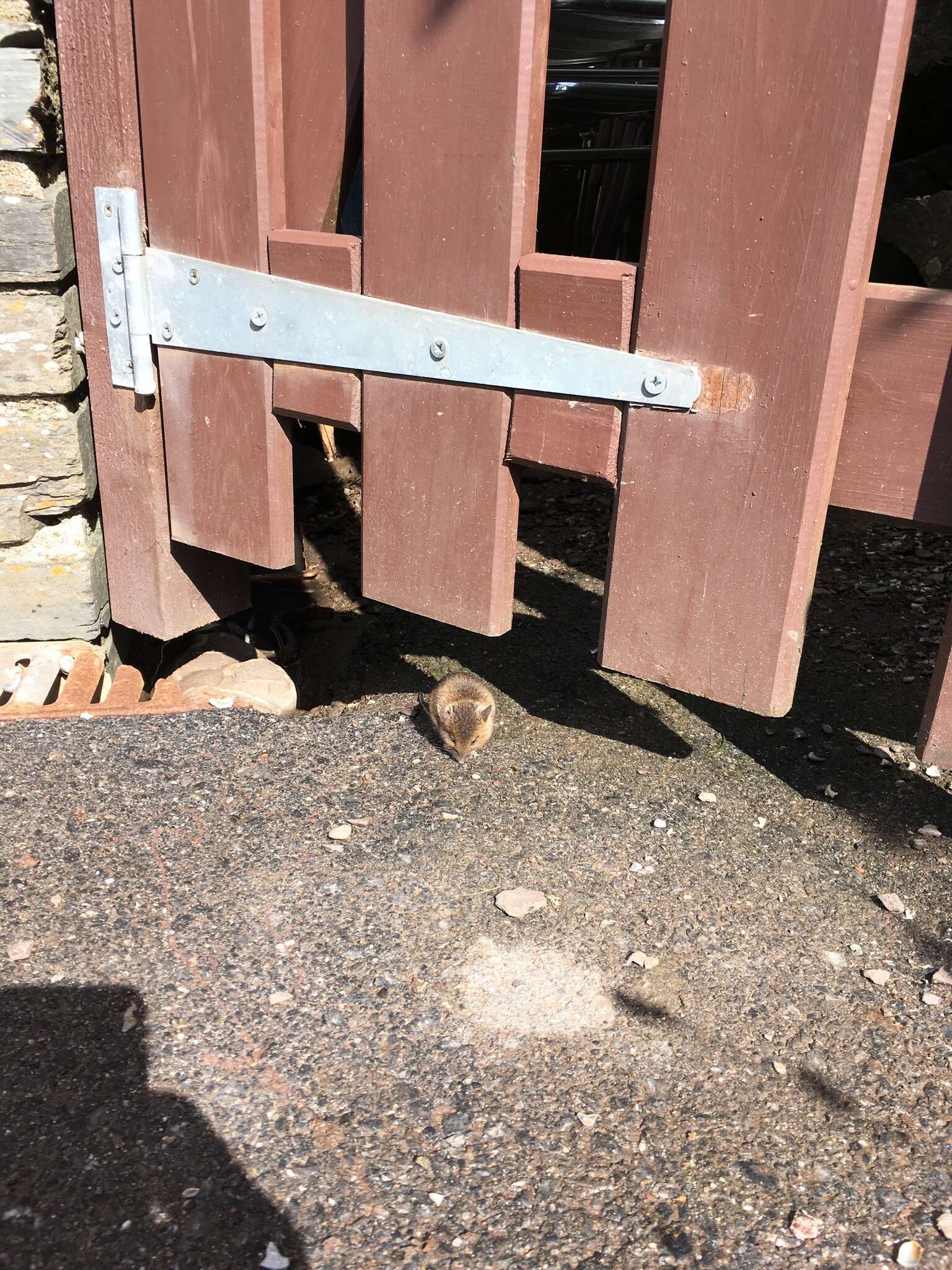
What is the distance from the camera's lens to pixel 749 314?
215cm

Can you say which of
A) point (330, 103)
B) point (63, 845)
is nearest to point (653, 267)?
point (330, 103)

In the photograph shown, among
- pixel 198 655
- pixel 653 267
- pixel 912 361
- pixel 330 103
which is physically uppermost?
pixel 330 103

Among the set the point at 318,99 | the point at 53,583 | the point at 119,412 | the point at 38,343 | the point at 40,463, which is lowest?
the point at 53,583

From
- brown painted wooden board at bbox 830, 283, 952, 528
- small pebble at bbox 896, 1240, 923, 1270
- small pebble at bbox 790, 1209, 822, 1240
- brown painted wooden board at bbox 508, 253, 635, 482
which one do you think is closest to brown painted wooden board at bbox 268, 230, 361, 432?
brown painted wooden board at bbox 508, 253, 635, 482

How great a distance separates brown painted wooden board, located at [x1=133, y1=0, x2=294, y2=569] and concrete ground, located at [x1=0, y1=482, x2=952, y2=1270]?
0.67 m

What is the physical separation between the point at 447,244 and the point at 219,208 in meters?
0.75

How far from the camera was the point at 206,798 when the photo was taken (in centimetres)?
266

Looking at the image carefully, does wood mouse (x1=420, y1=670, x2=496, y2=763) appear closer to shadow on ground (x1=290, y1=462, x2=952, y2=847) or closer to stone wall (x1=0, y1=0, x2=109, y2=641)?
shadow on ground (x1=290, y1=462, x2=952, y2=847)

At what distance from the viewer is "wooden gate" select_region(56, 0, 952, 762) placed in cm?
204

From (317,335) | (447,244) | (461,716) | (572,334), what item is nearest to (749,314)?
(572,334)

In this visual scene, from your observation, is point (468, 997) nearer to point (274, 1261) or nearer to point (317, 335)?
point (274, 1261)

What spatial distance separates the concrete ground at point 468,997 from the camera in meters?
1.62

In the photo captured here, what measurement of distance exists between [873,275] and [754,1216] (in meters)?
5.20

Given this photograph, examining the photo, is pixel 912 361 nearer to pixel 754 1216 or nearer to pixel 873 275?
pixel 754 1216
